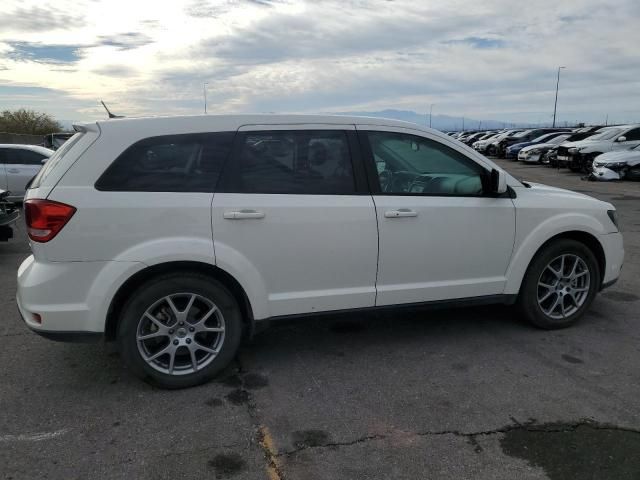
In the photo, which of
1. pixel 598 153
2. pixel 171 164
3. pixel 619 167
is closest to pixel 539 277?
pixel 171 164

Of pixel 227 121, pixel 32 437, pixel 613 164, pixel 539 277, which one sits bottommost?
pixel 32 437

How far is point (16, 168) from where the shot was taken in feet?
38.4

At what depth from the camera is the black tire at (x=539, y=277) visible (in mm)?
4523

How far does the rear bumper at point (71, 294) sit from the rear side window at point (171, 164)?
514 mm

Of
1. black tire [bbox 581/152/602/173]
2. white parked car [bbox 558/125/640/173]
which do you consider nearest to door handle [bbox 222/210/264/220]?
white parked car [bbox 558/125/640/173]

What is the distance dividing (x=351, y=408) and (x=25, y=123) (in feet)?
122

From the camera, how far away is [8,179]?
1163cm

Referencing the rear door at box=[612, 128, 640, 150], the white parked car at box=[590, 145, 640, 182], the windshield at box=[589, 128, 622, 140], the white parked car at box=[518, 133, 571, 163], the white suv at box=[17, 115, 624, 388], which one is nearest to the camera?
the white suv at box=[17, 115, 624, 388]

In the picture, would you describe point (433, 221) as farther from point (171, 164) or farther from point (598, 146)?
point (598, 146)

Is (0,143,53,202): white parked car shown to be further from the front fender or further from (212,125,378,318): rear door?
the front fender

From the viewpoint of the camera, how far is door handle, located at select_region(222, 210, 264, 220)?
355 centimetres

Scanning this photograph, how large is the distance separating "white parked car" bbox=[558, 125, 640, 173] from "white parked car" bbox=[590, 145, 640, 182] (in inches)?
77.7

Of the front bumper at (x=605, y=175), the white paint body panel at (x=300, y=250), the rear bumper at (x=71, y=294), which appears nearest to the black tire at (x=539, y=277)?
the white paint body panel at (x=300, y=250)

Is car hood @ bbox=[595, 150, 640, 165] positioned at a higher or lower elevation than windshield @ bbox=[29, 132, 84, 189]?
lower
